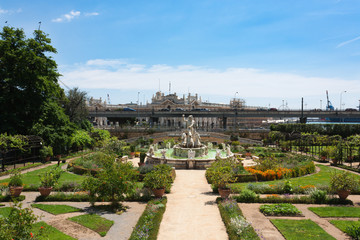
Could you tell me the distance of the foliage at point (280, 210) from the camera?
45.9 feet

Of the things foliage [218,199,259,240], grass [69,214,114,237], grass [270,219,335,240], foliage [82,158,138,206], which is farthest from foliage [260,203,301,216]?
grass [69,214,114,237]

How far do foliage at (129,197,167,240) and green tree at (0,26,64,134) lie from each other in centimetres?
2248

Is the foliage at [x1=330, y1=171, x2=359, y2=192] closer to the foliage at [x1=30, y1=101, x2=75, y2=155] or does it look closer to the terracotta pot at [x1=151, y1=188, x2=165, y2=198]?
the terracotta pot at [x1=151, y1=188, x2=165, y2=198]

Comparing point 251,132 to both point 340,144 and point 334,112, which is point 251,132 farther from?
point 340,144

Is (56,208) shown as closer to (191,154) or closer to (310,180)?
(191,154)

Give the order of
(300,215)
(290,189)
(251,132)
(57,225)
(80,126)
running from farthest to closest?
(251,132) < (80,126) < (290,189) < (300,215) < (57,225)

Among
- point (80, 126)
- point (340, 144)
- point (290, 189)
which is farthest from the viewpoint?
point (80, 126)

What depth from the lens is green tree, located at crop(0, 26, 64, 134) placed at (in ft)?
101

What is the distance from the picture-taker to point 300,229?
473 inches

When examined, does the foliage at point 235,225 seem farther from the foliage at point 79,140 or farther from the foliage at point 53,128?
the foliage at point 79,140

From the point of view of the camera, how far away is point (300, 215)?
13.9 metres

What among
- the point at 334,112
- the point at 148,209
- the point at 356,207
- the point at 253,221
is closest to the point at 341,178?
the point at 356,207

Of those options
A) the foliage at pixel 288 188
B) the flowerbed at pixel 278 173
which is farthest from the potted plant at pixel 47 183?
the flowerbed at pixel 278 173

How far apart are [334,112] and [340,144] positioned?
171 feet
